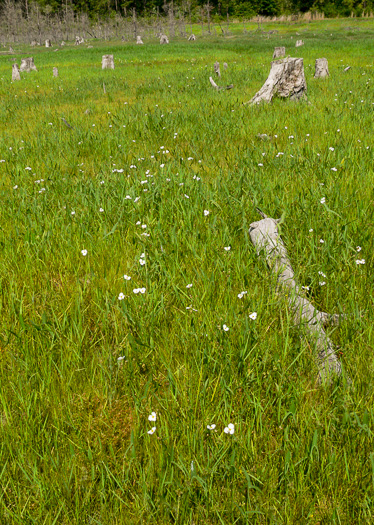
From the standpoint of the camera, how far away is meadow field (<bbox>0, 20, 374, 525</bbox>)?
144 cm

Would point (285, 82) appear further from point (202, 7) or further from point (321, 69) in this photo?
point (202, 7)

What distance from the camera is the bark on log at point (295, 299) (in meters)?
1.98

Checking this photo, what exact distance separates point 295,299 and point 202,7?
116 meters

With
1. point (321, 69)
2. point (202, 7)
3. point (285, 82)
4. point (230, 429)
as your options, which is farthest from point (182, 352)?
point (202, 7)

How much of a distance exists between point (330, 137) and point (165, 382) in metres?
5.33

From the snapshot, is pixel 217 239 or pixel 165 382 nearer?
pixel 165 382

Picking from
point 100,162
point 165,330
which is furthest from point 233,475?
point 100,162

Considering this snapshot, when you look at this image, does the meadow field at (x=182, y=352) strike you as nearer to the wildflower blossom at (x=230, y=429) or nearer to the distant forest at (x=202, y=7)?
the wildflower blossom at (x=230, y=429)

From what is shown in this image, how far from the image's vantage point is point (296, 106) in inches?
320

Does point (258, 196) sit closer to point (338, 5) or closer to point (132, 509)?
point (132, 509)

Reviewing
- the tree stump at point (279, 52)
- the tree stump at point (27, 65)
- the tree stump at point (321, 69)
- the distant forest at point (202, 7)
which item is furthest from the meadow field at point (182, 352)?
the distant forest at point (202, 7)

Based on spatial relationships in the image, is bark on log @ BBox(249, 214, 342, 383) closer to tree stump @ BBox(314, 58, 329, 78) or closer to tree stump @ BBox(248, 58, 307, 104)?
tree stump @ BBox(248, 58, 307, 104)

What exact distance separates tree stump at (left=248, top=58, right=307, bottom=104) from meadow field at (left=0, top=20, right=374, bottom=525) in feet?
15.6

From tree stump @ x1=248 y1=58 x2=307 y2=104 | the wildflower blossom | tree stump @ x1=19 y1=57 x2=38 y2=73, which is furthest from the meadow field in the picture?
tree stump @ x1=19 y1=57 x2=38 y2=73
